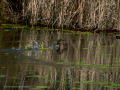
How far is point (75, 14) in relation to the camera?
1308 centimetres

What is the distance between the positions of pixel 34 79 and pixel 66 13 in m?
8.79

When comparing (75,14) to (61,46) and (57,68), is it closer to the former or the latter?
(61,46)

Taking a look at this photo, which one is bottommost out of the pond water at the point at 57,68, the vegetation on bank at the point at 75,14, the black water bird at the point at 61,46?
the pond water at the point at 57,68

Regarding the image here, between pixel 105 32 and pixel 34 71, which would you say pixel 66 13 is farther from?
pixel 34 71

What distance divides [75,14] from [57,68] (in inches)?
309

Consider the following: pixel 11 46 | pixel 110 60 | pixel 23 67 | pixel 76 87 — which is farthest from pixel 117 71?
pixel 11 46

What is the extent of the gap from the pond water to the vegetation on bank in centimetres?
461

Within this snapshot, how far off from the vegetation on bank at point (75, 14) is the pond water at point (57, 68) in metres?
4.61

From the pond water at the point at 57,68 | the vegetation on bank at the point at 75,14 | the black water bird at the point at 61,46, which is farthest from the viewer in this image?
the vegetation on bank at the point at 75,14

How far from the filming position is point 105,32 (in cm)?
1312

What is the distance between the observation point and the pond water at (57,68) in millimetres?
4391

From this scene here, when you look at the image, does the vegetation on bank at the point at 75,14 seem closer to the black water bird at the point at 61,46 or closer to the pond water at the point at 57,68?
the pond water at the point at 57,68

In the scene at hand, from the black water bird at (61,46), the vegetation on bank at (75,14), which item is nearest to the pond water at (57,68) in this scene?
the black water bird at (61,46)

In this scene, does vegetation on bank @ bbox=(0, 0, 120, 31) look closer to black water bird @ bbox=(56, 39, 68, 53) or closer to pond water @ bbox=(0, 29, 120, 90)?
pond water @ bbox=(0, 29, 120, 90)
